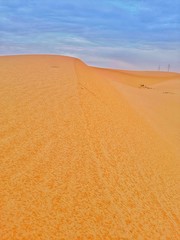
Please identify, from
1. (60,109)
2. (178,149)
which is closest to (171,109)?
(178,149)

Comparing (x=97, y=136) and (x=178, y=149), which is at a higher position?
(x=97, y=136)

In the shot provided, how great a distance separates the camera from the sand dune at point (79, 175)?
1.41 meters

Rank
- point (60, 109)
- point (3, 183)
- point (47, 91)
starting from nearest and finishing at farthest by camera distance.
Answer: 1. point (3, 183)
2. point (60, 109)
3. point (47, 91)

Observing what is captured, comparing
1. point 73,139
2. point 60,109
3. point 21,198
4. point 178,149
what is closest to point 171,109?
point 178,149

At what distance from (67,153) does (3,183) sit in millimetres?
608

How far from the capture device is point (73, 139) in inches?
94.7

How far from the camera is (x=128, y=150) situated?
2627 millimetres

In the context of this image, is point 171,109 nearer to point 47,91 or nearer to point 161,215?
point 47,91

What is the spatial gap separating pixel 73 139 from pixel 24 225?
114 centimetres

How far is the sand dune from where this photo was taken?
1414 mm

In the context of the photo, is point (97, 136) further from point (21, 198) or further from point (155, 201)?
point (21, 198)

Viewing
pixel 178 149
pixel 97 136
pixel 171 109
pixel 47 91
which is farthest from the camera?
pixel 171 109

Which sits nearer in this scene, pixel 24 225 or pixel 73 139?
pixel 24 225

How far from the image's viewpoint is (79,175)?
1855mm
